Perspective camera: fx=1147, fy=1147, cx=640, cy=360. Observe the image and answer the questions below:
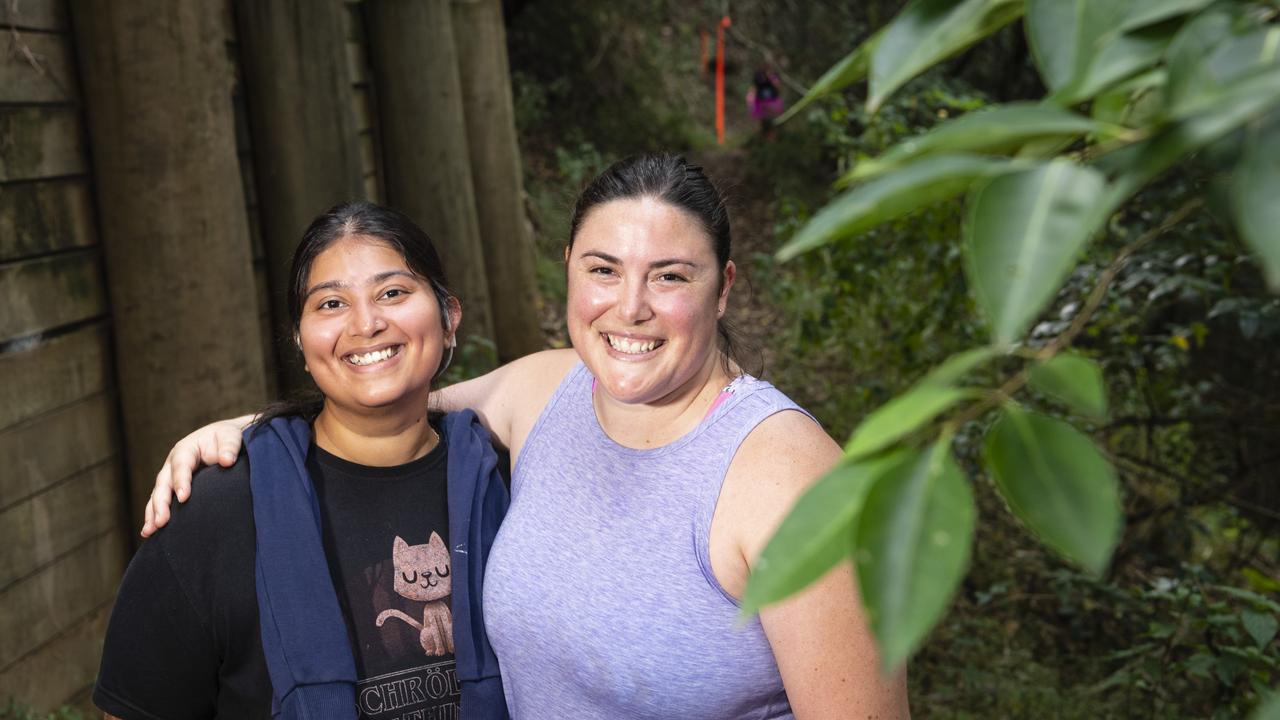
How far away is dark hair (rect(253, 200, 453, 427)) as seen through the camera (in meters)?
2.13

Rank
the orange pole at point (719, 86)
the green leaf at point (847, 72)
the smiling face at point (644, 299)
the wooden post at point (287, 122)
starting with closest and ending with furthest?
the green leaf at point (847, 72) → the smiling face at point (644, 299) → the wooden post at point (287, 122) → the orange pole at point (719, 86)

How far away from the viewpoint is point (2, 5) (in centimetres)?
253

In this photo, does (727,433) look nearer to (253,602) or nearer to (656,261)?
(656,261)

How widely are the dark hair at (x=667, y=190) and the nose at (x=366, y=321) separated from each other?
0.38 metres

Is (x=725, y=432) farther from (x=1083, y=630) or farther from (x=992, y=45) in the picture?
(x=992, y=45)

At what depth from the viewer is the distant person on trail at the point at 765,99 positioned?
40.4ft

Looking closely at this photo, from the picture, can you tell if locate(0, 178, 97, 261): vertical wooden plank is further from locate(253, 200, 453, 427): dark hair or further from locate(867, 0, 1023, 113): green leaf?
locate(867, 0, 1023, 113): green leaf

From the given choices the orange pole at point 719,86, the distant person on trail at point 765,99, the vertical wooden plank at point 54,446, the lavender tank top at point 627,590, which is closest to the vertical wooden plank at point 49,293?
the vertical wooden plank at point 54,446

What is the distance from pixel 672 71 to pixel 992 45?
5783mm

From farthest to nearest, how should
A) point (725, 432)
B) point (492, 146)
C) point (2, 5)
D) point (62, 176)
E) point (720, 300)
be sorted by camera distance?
point (492, 146)
point (62, 176)
point (2, 5)
point (720, 300)
point (725, 432)

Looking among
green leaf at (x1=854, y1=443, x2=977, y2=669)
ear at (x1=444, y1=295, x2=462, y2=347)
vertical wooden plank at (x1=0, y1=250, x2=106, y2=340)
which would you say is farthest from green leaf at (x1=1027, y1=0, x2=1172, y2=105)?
vertical wooden plank at (x1=0, y1=250, x2=106, y2=340)

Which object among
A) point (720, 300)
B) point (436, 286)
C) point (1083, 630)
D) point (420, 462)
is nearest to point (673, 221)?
point (720, 300)

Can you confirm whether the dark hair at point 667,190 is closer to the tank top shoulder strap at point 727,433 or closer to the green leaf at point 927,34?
the tank top shoulder strap at point 727,433

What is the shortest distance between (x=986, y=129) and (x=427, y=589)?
167 centimetres
